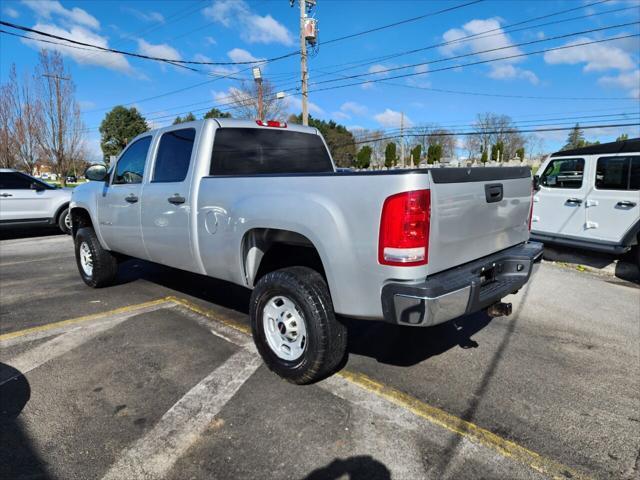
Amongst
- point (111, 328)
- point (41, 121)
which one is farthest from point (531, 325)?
point (41, 121)

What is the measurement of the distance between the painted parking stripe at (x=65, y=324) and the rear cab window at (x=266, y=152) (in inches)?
84.9

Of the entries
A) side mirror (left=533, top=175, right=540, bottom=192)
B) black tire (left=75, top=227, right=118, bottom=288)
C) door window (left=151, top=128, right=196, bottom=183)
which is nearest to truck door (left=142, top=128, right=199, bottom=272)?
door window (left=151, top=128, right=196, bottom=183)

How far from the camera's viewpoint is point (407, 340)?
408 cm

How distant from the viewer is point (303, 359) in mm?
3076

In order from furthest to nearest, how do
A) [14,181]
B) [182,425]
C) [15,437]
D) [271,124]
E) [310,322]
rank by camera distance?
[14,181] → [271,124] → [310,322] → [182,425] → [15,437]

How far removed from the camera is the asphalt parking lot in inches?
94.0

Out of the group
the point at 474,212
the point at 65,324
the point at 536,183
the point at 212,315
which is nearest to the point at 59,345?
the point at 65,324

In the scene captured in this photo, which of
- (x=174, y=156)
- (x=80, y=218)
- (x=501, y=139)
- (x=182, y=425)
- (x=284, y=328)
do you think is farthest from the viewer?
(x=501, y=139)

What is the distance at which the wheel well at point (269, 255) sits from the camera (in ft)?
11.2

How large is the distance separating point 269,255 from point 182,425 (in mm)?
1417

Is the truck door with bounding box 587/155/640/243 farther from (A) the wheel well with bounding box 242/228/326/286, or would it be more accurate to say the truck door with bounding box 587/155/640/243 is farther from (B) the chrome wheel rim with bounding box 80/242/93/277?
(B) the chrome wheel rim with bounding box 80/242/93/277

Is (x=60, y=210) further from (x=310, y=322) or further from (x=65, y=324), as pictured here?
(x=310, y=322)

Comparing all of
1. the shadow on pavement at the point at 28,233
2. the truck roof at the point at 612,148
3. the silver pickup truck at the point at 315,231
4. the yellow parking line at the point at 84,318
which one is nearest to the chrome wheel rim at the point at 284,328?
the silver pickup truck at the point at 315,231

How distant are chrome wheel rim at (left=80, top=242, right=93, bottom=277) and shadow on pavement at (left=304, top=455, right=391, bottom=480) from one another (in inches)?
187
